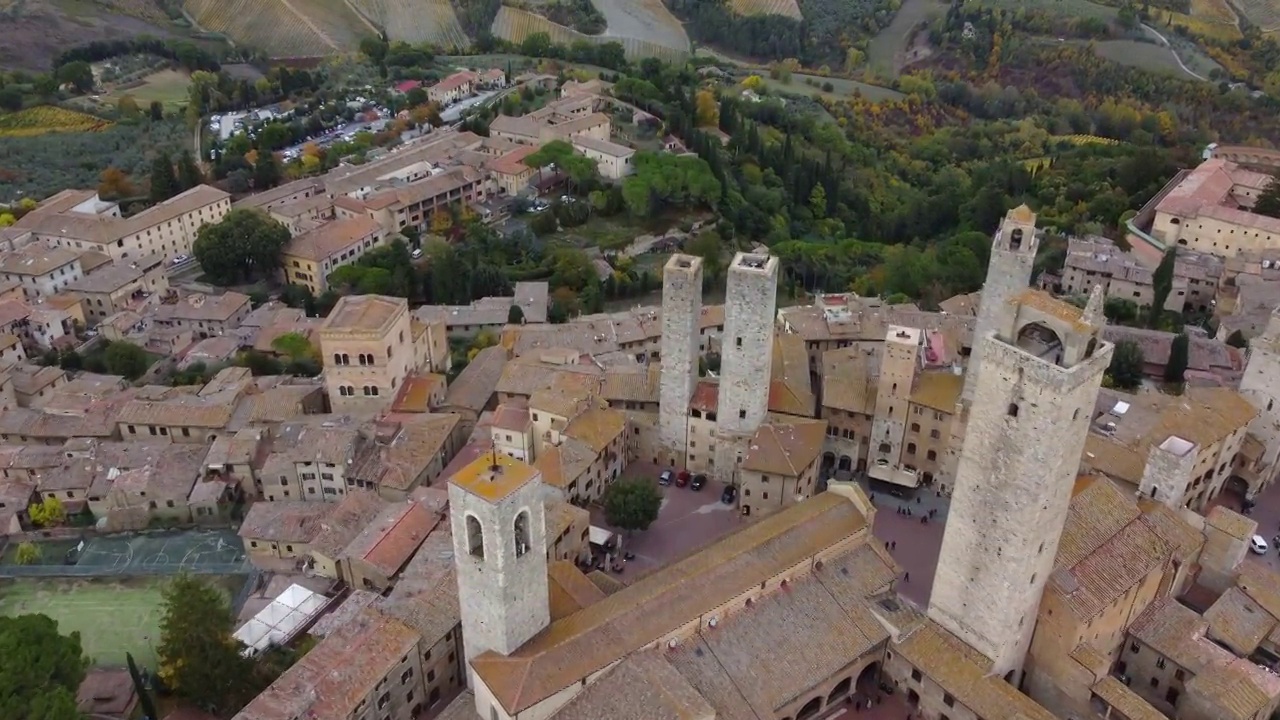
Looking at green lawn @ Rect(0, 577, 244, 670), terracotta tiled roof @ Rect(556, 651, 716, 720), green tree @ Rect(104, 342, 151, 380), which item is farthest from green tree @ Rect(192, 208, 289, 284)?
terracotta tiled roof @ Rect(556, 651, 716, 720)

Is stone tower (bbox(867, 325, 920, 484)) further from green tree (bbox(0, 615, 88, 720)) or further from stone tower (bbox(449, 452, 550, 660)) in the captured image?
green tree (bbox(0, 615, 88, 720))

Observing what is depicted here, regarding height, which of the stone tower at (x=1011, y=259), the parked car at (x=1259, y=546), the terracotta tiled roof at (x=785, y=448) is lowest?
the parked car at (x=1259, y=546)

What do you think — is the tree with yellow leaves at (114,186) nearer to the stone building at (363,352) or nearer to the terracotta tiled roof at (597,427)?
the stone building at (363,352)

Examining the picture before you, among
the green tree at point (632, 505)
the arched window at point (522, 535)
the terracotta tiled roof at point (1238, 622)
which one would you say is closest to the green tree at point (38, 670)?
the arched window at point (522, 535)

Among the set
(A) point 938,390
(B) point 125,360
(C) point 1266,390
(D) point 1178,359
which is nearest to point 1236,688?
(A) point 938,390

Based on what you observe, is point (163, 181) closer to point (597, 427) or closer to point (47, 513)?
point (47, 513)

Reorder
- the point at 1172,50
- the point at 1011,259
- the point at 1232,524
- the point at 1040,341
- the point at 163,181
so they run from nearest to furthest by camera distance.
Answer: the point at 1040,341 → the point at 1232,524 → the point at 1011,259 → the point at 163,181 → the point at 1172,50
